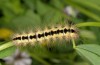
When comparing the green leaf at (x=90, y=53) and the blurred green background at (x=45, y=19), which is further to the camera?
the blurred green background at (x=45, y=19)

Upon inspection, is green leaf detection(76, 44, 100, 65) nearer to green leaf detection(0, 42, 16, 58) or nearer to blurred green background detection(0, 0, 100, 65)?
green leaf detection(0, 42, 16, 58)

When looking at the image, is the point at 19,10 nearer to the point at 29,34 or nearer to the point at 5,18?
the point at 5,18

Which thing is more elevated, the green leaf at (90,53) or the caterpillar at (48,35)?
the caterpillar at (48,35)

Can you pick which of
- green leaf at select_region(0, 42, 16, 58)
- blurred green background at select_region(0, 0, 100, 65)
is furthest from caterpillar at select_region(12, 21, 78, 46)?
blurred green background at select_region(0, 0, 100, 65)

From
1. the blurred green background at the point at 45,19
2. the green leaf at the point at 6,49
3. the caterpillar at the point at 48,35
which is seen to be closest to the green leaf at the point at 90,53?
the caterpillar at the point at 48,35

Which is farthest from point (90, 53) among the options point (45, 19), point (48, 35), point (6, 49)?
point (45, 19)

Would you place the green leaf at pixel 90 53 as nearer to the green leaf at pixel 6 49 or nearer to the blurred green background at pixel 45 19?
the green leaf at pixel 6 49

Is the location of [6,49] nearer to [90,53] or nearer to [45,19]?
[90,53]
